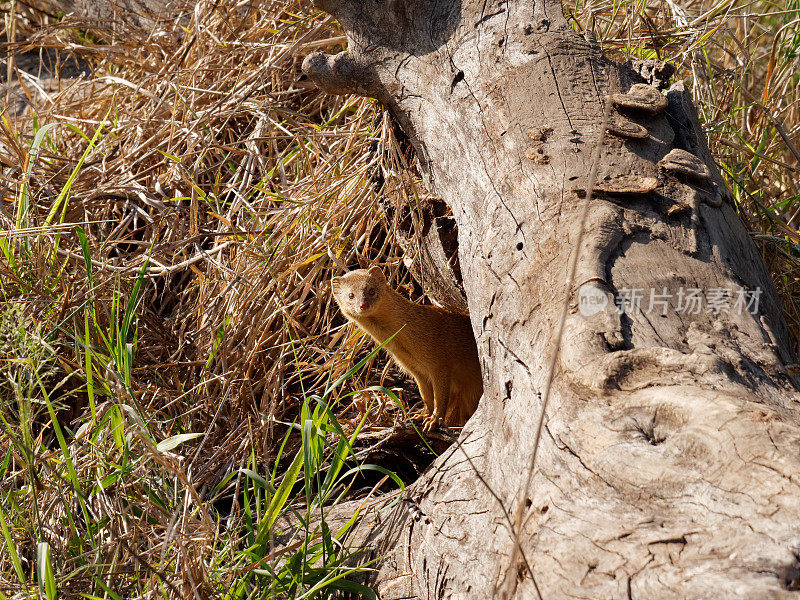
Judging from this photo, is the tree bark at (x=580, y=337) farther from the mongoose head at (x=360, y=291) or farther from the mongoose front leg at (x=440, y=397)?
the mongoose front leg at (x=440, y=397)

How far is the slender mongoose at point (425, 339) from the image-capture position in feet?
8.83

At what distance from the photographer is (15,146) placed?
3.32 m

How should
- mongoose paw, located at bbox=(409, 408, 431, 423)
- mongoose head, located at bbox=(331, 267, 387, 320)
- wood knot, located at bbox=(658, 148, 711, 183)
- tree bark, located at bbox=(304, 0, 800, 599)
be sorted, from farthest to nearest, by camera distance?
1. mongoose paw, located at bbox=(409, 408, 431, 423)
2. mongoose head, located at bbox=(331, 267, 387, 320)
3. wood knot, located at bbox=(658, 148, 711, 183)
4. tree bark, located at bbox=(304, 0, 800, 599)

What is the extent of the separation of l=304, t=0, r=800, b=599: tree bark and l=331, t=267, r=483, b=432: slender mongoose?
465 mm

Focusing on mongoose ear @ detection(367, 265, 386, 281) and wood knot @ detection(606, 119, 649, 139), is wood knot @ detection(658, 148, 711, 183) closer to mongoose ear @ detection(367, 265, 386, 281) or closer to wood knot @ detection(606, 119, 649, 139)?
wood knot @ detection(606, 119, 649, 139)

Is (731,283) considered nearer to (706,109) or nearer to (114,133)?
(706,109)

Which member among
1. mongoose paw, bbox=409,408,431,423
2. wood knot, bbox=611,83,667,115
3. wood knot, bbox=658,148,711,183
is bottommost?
mongoose paw, bbox=409,408,431,423

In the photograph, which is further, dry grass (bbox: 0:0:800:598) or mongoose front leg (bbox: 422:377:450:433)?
mongoose front leg (bbox: 422:377:450:433)

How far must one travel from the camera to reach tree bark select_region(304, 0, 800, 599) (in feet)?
4.30

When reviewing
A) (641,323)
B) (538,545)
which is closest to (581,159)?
(641,323)

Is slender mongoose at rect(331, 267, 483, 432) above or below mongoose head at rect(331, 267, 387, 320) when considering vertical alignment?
below

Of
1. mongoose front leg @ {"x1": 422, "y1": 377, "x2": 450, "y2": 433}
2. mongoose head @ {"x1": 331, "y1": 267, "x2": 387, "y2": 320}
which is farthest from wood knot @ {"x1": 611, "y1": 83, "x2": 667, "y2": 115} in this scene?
mongoose front leg @ {"x1": 422, "y1": 377, "x2": 450, "y2": 433}

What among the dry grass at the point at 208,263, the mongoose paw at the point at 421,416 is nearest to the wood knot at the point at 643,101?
the dry grass at the point at 208,263

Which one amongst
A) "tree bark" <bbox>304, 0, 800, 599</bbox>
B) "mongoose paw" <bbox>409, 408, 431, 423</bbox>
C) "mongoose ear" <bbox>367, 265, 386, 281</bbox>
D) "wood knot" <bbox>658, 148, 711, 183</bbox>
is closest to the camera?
"tree bark" <bbox>304, 0, 800, 599</bbox>
